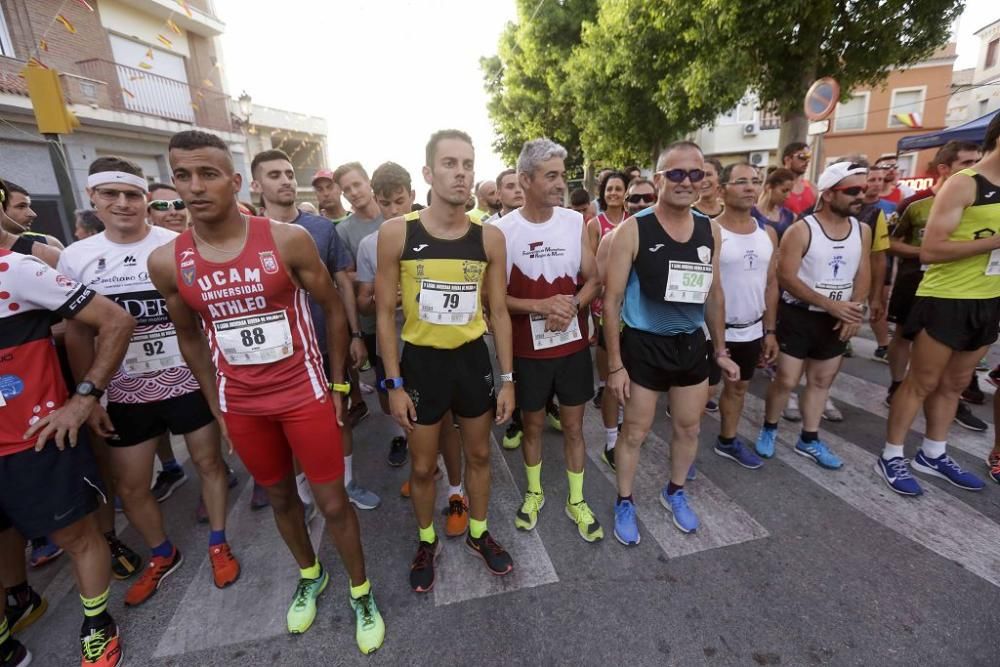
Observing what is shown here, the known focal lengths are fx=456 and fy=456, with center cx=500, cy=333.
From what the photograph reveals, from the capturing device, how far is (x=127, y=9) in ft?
42.3

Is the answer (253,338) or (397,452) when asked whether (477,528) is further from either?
(253,338)

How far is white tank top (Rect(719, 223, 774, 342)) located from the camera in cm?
344

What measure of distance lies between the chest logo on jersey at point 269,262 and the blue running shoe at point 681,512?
2.83 metres

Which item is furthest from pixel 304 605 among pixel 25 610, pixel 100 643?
pixel 25 610

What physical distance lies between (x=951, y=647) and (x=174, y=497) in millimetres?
5018

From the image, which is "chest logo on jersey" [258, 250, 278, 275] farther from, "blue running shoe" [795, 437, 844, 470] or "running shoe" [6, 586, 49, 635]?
"blue running shoe" [795, 437, 844, 470]

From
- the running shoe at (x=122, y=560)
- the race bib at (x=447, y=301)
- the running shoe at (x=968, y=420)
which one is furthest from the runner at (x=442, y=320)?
the running shoe at (x=968, y=420)

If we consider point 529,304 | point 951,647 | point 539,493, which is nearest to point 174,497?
point 539,493

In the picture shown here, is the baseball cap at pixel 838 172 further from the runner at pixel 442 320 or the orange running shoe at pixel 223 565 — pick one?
the orange running shoe at pixel 223 565

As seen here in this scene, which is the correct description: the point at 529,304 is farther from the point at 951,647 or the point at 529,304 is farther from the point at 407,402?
the point at 951,647

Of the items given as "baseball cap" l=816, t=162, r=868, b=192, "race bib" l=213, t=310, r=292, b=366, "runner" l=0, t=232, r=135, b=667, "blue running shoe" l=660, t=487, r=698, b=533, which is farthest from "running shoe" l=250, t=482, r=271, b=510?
"baseball cap" l=816, t=162, r=868, b=192

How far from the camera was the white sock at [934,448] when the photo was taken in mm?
3355

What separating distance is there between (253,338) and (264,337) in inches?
1.9

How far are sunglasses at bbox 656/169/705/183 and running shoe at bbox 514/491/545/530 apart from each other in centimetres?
221
